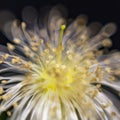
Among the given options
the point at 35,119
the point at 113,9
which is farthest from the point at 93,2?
the point at 35,119

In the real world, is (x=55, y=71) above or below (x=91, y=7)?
below

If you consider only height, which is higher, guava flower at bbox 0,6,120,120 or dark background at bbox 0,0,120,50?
dark background at bbox 0,0,120,50

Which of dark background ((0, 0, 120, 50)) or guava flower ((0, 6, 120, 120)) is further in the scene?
dark background ((0, 0, 120, 50))

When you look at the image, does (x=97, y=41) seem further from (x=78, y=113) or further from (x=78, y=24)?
(x=78, y=113)

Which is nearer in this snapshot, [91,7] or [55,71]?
[55,71]
